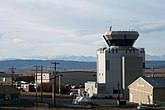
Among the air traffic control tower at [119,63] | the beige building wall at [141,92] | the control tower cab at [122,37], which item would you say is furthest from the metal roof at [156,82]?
the control tower cab at [122,37]

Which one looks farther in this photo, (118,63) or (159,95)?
(118,63)

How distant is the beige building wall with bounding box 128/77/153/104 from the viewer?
6250cm

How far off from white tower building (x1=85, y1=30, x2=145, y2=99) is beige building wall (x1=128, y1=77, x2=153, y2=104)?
795 centimetres

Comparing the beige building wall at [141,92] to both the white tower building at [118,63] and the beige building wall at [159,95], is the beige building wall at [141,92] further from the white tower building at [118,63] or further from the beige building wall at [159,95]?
the white tower building at [118,63]

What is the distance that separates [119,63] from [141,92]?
16819mm

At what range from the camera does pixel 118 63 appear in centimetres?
8288

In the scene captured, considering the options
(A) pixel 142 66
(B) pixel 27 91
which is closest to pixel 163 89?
(A) pixel 142 66

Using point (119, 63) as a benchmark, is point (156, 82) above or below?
below

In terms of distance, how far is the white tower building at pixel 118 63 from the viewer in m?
79.4

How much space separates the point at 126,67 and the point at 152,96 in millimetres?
18535

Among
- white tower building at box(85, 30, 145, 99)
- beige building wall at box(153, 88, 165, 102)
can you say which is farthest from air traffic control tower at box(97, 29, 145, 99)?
beige building wall at box(153, 88, 165, 102)

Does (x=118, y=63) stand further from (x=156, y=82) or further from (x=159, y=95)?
(x=159, y=95)

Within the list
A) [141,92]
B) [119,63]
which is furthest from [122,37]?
[141,92]

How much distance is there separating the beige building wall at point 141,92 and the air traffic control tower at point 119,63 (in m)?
7.87
